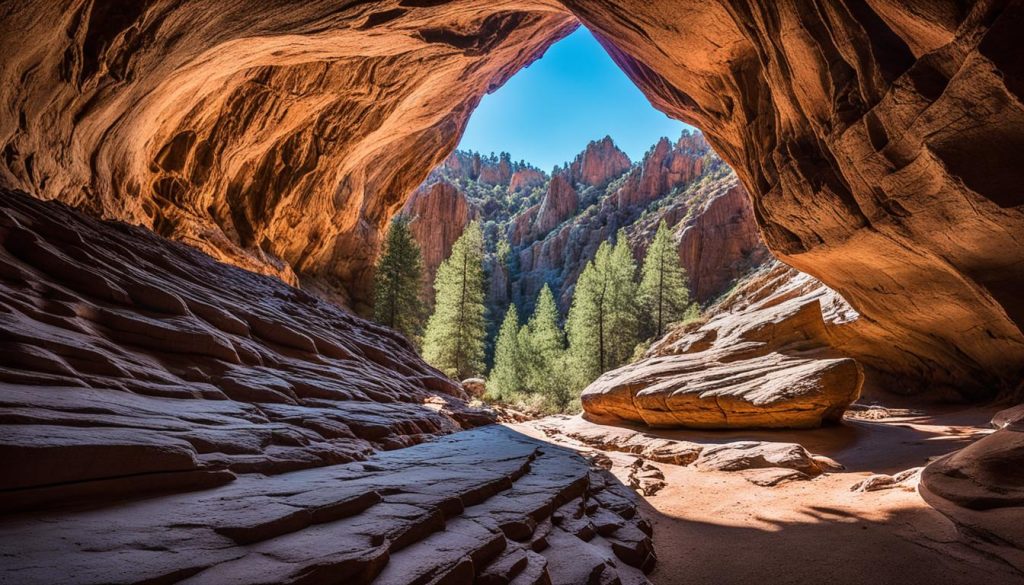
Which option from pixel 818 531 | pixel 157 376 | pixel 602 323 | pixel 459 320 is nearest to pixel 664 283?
pixel 602 323

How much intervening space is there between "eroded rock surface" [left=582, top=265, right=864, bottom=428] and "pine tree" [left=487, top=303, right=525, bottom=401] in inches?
587

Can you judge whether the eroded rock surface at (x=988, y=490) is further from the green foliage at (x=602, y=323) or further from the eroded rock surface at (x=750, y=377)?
the green foliage at (x=602, y=323)

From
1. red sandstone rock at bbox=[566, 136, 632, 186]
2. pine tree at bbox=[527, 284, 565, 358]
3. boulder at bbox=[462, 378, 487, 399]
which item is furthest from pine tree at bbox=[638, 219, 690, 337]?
red sandstone rock at bbox=[566, 136, 632, 186]

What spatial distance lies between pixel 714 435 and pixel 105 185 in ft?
57.7

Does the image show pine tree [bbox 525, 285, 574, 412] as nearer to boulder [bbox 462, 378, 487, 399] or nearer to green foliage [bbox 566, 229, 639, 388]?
green foliage [bbox 566, 229, 639, 388]

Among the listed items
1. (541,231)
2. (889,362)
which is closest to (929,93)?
(889,362)

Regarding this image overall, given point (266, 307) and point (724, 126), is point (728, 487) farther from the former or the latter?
point (266, 307)

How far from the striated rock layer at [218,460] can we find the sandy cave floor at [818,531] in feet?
2.37

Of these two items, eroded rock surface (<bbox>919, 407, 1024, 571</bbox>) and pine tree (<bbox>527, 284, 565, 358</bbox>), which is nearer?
eroded rock surface (<bbox>919, 407, 1024, 571</bbox>)

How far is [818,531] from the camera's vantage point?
5.39 meters

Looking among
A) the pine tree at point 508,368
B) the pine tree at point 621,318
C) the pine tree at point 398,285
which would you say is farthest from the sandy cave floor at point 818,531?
the pine tree at point 398,285

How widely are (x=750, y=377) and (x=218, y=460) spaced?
43.0 feet

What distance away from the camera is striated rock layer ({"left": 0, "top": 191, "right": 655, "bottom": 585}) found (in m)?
2.78

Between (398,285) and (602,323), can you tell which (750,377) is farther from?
(398,285)
